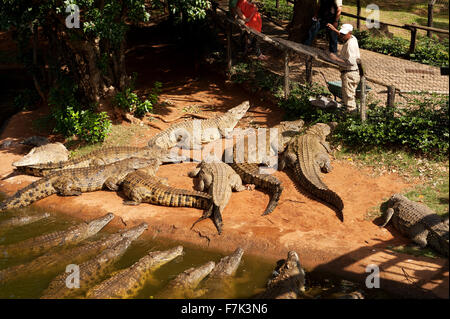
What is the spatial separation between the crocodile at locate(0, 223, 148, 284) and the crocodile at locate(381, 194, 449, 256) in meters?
4.08

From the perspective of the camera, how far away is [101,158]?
9.48 metres

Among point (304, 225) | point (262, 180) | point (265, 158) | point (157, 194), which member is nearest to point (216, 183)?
point (262, 180)

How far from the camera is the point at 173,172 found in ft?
30.3

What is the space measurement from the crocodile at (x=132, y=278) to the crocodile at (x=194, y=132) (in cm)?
378

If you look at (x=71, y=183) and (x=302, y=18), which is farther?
(x=302, y=18)

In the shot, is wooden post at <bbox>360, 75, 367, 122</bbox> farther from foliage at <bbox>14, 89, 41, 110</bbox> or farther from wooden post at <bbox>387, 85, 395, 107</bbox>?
foliage at <bbox>14, 89, 41, 110</bbox>

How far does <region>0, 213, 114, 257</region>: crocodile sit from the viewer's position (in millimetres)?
6996

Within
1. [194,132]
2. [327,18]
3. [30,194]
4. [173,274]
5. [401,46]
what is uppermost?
[327,18]

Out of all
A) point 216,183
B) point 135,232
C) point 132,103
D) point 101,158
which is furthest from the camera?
point 132,103

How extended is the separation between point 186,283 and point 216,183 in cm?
228

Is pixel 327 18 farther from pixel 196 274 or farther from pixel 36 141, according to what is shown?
pixel 196 274

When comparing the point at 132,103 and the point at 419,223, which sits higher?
the point at 132,103

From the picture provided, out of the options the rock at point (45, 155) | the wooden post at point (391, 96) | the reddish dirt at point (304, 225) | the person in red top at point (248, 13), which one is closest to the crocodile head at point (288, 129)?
the reddish dirt at point (304, 225)

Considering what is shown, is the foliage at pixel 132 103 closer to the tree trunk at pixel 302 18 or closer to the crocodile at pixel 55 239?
the crocodile at pixel 55 239
